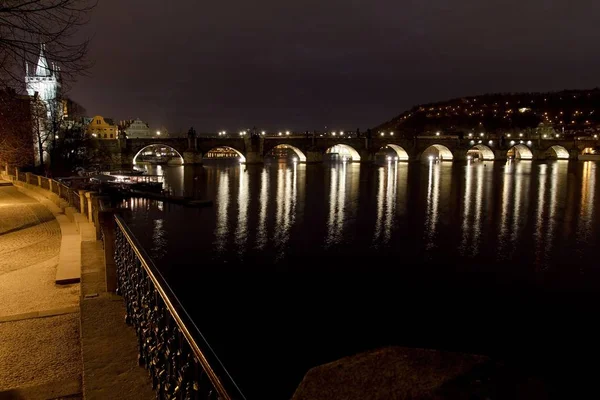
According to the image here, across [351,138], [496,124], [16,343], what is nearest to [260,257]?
[16,343]

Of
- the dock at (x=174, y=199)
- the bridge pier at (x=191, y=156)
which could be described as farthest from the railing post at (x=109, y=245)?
the bridge pier at (x=191, y=156)

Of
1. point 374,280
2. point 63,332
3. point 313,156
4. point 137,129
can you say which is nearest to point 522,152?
point 313,156

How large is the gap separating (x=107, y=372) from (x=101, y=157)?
69.2 metres

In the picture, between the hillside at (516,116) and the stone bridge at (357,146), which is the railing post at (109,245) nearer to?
the stone bridge at (357,146)

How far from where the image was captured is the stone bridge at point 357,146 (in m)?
77.4

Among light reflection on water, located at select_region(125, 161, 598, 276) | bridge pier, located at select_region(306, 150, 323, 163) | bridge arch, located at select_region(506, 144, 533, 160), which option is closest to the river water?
light reflection on water, located at select_region(125, 161, 598, 276)

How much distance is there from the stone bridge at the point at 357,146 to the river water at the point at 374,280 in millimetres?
50492

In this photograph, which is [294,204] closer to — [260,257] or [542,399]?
[260,257]

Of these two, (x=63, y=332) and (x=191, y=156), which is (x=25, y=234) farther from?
(x=191, y=156)

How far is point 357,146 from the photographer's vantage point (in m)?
92.2

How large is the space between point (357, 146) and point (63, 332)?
8891 centimetres

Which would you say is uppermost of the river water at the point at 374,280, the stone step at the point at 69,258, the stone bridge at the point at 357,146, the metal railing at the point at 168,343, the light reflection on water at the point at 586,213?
the stone bridge at the point at 357,146

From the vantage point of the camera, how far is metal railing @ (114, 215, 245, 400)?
211cm

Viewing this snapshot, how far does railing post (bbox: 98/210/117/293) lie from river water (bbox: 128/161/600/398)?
3742 mm
